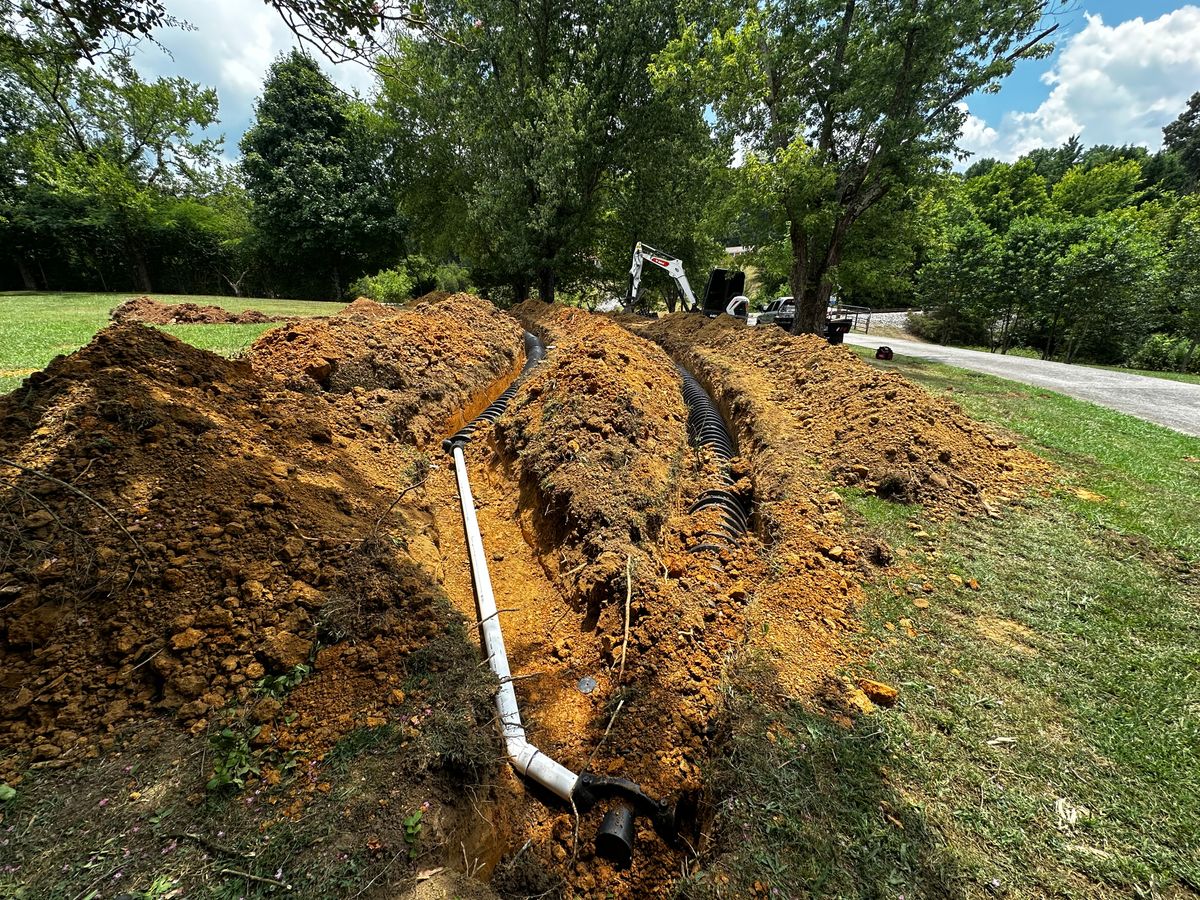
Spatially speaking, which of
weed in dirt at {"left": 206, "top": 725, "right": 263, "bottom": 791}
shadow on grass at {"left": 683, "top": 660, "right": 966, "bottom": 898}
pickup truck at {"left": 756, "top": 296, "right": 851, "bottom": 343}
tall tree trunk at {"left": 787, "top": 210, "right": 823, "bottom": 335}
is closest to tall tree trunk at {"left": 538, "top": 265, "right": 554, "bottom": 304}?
pickup truck at {"left": 756, "top": 296, "right": 851, "bottom": 343}

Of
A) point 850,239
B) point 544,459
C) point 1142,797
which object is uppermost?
point 850,239

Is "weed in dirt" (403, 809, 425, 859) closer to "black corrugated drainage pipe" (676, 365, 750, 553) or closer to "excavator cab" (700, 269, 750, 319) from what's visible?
"black corrugated drainage pipe" (676, 365, 750, 553)

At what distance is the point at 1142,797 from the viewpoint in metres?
1.81

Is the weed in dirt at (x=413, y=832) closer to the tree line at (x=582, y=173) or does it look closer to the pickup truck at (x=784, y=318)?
the tree line at (x=582, y=173)

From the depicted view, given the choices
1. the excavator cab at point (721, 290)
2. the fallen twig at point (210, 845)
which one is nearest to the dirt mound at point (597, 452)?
the fallen twig at point (210, 845)

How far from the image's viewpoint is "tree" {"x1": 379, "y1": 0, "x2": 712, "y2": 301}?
1458cm

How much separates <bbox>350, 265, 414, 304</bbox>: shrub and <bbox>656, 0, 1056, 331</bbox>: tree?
1473cm

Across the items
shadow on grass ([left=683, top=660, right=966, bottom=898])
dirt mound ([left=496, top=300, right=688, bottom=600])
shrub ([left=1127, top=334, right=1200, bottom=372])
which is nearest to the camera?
shadow on grass ([left=683, top=660, right=966, bottom=898])

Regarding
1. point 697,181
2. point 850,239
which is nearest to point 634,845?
point 850,239

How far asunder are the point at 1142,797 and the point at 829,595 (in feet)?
4.67

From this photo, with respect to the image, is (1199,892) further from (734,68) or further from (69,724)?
(734,68)

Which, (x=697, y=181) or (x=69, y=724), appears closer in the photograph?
(x=69, y=724)

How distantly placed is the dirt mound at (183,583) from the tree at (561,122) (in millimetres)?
13966

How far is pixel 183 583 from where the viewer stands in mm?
2293
